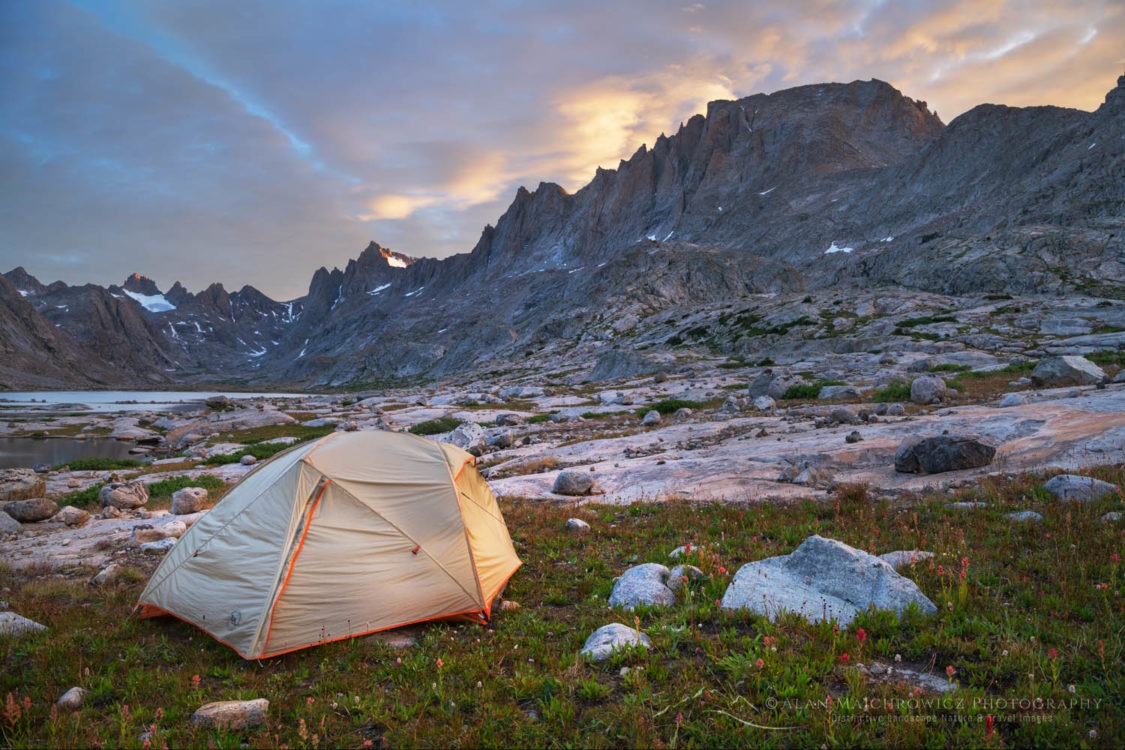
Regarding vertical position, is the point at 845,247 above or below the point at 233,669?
above

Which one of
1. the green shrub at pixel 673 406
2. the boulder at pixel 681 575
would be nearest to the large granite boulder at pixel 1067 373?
the green shrub at pixel 673 406

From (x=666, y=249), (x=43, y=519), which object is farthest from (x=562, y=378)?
(x=666, y=249)

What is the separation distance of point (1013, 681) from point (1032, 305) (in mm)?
67414

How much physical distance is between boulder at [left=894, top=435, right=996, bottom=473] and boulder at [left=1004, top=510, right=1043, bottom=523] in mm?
3575

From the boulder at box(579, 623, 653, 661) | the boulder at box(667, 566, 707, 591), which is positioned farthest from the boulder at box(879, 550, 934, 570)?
the boulder at box(579, 623, 653, 661)

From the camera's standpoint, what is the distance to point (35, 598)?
27.0ft

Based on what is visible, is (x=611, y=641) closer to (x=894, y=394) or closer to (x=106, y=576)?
(x=106, y=576)

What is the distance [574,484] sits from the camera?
48.3ft

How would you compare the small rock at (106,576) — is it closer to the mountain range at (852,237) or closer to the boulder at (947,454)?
the boulder at (947,454)

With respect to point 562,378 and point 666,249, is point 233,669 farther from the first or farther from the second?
point 666,249

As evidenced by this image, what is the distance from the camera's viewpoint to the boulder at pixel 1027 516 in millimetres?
7852

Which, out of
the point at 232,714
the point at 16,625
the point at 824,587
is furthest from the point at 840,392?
the point at 16,625

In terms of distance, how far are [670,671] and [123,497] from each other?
2024 centimetres

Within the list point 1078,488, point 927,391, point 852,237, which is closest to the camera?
point 1078,488
